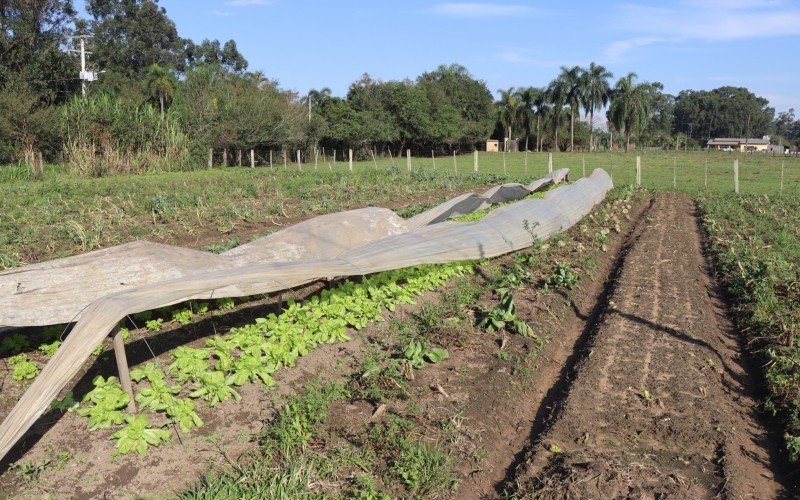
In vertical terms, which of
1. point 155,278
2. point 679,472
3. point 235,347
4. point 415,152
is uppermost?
point 415,152

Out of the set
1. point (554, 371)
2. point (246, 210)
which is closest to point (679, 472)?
point (554, 371)

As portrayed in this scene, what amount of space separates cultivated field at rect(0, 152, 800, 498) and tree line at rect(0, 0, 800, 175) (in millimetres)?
20058

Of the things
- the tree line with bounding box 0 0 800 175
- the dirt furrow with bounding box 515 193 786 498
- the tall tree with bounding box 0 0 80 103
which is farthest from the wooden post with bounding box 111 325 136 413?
the tall tree with bounding box 0 0 80 103

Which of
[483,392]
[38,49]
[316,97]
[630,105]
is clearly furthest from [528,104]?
[483,392]

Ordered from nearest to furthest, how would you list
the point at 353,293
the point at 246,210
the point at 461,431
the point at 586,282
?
the point at 461,431 → the point at 353,293 → the point at 586,282 → the point at 246,210

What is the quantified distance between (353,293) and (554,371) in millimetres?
2137

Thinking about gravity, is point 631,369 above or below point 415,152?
below

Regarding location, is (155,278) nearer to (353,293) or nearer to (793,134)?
(353,293)

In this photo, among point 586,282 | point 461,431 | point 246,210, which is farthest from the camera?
point 246,210

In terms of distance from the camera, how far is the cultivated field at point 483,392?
3.58 metres

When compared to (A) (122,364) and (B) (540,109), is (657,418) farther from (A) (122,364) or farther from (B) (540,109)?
(B) (540,109)

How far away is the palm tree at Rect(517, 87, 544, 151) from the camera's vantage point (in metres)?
64.5

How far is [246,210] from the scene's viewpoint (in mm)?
12258

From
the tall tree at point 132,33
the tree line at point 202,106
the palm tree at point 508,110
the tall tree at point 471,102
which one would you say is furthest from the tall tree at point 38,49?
the palm tree at point 508,110
